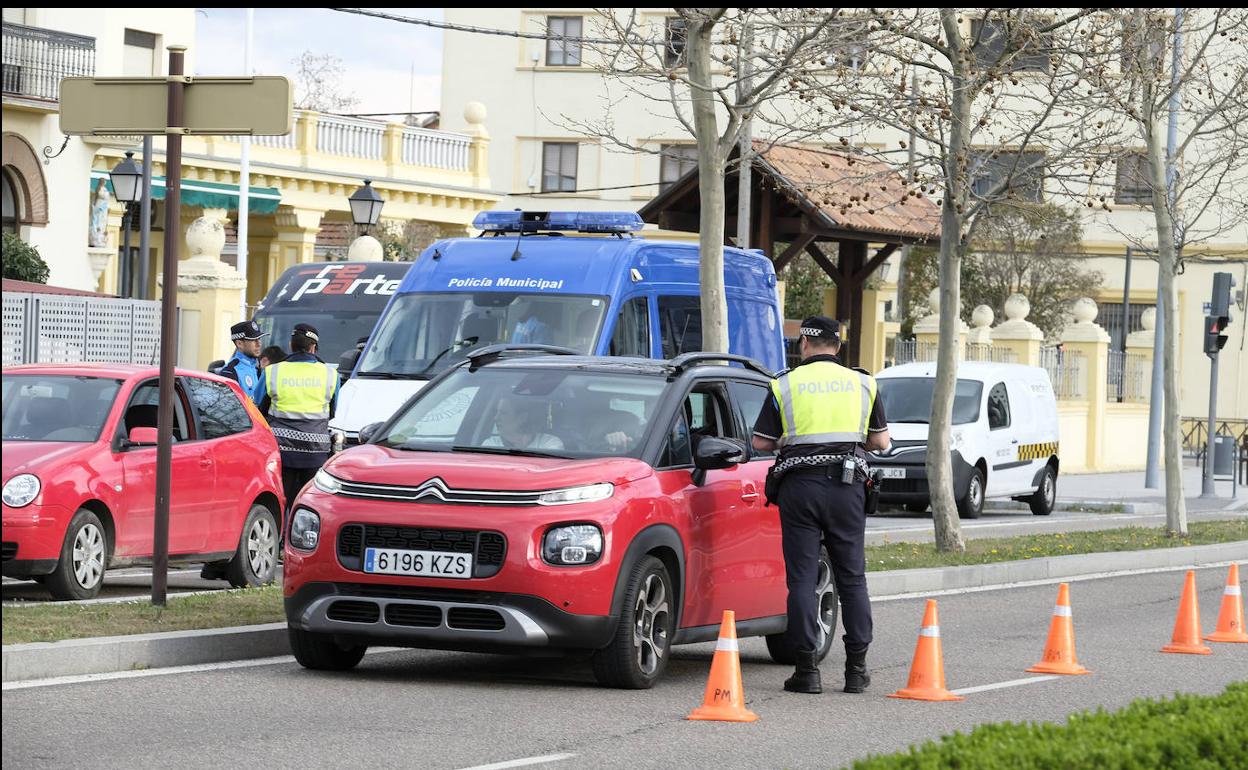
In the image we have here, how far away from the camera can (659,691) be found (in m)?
9.86

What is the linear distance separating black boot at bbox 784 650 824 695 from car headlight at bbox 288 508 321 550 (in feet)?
7.90

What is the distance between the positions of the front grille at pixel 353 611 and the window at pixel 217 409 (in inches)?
195

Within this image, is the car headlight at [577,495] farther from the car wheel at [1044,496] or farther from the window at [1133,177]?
the car wheel at [1044,496]

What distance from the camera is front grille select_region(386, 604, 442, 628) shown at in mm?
9344

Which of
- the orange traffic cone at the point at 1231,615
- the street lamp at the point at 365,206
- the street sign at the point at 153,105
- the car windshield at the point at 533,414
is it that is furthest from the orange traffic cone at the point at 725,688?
the street lamp at the point at 365,206

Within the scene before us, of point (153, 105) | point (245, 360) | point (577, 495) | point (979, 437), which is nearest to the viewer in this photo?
point (577, 495)

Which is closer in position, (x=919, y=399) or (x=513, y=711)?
(x=513, y=711)

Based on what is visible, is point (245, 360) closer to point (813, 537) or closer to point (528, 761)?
point (813, 537)

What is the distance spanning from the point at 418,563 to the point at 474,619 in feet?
1.19

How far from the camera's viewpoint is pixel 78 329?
2348cm

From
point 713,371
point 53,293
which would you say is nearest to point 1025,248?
point 53,293

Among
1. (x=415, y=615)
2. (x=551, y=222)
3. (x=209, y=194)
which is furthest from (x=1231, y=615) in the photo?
(x=209, y=194)

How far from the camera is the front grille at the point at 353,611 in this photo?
31.0ft

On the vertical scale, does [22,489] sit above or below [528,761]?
above
